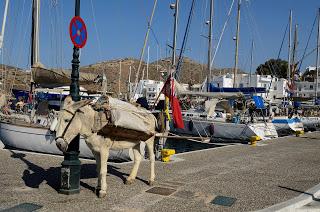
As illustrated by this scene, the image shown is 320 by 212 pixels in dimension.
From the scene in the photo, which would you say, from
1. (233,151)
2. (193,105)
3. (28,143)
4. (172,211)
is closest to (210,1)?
(193,105)

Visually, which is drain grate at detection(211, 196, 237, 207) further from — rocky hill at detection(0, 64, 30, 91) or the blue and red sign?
rocky hill at detection(0, 64, 30, 91)

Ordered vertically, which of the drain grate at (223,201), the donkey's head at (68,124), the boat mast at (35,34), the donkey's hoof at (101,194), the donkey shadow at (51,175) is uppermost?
the boat mast at (35,34)

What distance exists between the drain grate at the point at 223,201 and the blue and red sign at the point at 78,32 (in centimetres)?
422

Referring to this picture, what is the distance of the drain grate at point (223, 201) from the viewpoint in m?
7.56

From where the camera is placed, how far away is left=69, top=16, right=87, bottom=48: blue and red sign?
777cm

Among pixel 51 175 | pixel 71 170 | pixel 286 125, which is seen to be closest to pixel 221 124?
pixel 286 125

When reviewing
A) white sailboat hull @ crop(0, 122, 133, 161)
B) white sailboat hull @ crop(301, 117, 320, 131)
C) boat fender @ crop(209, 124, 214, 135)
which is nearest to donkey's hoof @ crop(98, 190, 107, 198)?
white sailboat hull @ crop(0, 122, 133, 161)

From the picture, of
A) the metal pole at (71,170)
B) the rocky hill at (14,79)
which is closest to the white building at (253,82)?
the rocky hill at (14,79)

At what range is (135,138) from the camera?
8.80 meters

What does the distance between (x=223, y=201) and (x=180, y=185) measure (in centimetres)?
157

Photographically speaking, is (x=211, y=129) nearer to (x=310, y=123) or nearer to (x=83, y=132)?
(x=310, y=123)

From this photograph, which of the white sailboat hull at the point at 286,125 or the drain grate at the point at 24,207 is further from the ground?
the white sailboat hull at the point at 286,125

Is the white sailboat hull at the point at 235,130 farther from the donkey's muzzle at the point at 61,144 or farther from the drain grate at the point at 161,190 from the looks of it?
the donkey's muzzle at the point at 61,144

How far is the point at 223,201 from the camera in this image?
25.3 feet
